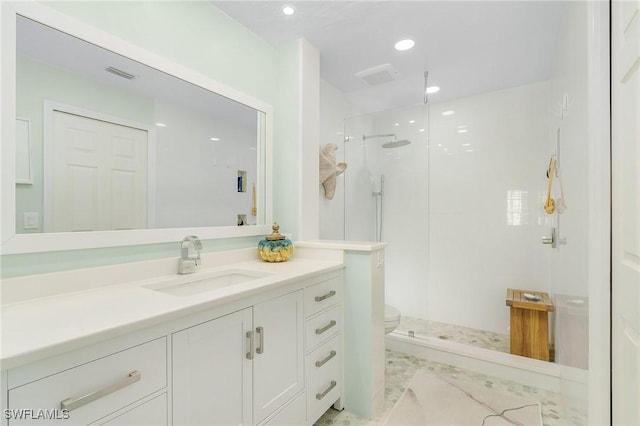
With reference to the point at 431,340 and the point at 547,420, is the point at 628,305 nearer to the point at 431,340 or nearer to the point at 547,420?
the point at 547,420

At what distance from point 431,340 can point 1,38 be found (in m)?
3.07

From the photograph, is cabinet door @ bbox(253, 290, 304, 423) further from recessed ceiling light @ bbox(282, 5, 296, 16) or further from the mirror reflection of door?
recessed ceiling light @ bbox(282, 5, 296, 16)

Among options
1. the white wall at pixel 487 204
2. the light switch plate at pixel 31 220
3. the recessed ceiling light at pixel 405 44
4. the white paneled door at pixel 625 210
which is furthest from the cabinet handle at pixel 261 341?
the white wall at pixel 487 204

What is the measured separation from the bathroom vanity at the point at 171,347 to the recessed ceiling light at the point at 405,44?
171cm

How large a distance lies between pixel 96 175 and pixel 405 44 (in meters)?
→ 2.12

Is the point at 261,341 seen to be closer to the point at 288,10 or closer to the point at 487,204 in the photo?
the point at 288,10

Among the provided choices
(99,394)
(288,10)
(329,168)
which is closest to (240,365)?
(99,394)

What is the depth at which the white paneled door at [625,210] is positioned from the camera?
829 millimetres

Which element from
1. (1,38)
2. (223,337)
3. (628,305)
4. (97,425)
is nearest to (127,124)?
(1,38)

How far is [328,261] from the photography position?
1855 millimetres

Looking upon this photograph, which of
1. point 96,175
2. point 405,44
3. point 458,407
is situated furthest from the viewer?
point 405,44

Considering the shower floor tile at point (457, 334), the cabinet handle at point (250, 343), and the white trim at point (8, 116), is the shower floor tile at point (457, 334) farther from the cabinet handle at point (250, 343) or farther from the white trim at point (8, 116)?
the white trim at point (8, 116)

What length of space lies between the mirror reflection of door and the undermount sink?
1.05 ft

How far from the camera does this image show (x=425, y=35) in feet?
6.68
